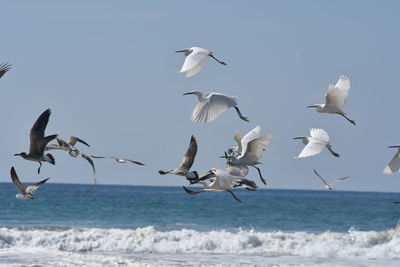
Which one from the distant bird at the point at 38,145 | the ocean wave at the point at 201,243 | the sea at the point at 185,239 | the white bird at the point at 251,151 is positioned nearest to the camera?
the white bird at the point at 251,151

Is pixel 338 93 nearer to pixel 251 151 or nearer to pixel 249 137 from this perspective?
pixel 249 137

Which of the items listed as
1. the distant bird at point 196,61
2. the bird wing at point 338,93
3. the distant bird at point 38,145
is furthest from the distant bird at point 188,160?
the bird wing at point 338,93

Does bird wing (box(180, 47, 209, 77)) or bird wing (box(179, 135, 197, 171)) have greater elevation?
bird wing (box(180, 47, 209, 77))

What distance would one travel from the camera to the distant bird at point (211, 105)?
39.1ft

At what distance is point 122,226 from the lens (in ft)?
111

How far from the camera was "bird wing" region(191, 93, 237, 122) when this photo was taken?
11914 millimetres

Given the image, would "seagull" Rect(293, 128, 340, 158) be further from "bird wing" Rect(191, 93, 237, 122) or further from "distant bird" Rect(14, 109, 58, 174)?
"distant bird" Rect(14, 109, 58, 174)

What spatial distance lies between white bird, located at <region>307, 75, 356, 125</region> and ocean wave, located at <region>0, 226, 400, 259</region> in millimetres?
12150

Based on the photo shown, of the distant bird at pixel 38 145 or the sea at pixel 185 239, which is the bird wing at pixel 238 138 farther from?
the sea at pixel 185 239

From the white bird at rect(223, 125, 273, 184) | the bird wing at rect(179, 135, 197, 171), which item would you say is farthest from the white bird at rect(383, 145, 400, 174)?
the bird wing at rect(179, 135, 197, 171)

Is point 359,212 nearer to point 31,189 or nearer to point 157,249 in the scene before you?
point 157,249

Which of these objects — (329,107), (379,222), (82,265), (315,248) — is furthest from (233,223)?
(329,107)

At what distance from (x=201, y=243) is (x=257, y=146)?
1469cm

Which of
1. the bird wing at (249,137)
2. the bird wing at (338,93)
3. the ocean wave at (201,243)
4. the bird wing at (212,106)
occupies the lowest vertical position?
the ocean wave at (201,243)
